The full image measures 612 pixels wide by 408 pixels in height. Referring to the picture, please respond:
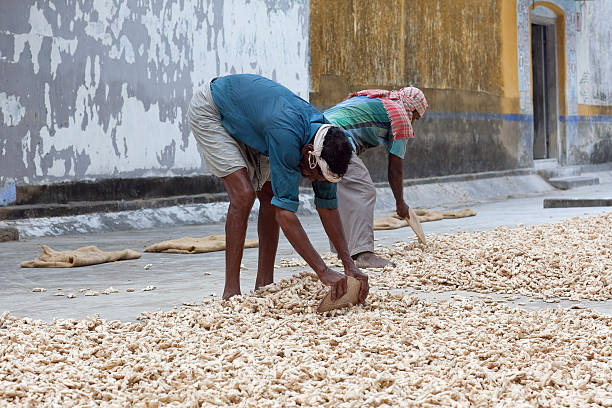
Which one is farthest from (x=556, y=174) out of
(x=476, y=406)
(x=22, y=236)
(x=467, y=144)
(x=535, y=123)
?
(x=476, y=406)

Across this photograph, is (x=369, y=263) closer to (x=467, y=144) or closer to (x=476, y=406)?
(x=476, y=406)

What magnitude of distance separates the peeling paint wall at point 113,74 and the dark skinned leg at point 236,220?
3.85 metres

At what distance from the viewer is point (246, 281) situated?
449 centimetres

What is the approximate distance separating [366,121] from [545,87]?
37.1 ft

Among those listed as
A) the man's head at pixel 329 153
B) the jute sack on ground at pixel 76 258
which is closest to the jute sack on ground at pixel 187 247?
the jute sack on ground at pixel 76 258

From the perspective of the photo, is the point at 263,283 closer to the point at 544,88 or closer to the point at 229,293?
the point at 229,293

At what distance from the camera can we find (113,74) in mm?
7602

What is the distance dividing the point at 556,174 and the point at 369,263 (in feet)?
34.3

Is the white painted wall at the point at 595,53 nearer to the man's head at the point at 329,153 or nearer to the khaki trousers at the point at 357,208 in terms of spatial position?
the khaki trousers at the point at 357,208

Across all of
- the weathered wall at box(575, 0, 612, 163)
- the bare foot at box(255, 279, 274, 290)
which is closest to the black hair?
Result: the bare foot at box(255, 279, 274, 290)

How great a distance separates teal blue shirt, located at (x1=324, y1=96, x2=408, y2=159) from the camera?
16.6 feet

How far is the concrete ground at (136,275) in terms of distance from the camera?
377 centimetres

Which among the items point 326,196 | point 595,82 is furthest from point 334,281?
point 595,82

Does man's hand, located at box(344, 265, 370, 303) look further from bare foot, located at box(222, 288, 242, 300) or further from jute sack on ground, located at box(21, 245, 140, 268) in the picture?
jute sack on ground, located at box(21, 245, 140, 268)
